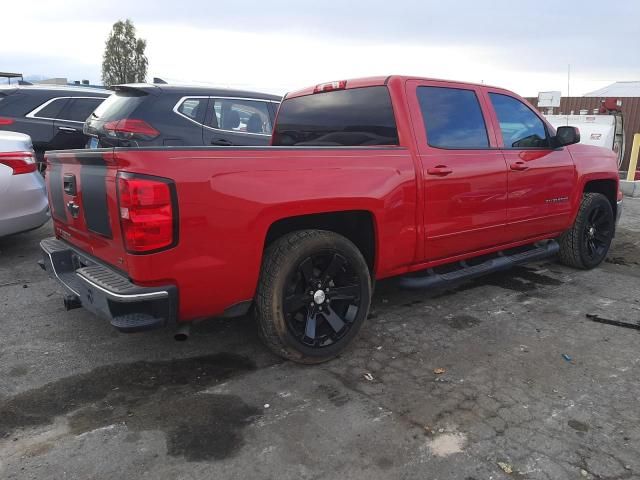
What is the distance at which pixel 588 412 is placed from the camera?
113 inches

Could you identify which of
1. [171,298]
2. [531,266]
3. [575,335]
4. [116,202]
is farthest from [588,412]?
[531,266]

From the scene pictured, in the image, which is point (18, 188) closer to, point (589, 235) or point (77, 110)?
point (77, 110)

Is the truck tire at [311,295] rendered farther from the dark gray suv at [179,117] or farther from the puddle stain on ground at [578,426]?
the dark gray suv at [179,117]

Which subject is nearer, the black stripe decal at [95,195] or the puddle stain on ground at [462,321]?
the black stripe decal at [95,195]

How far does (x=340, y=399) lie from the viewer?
3020 mm

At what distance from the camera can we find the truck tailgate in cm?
282

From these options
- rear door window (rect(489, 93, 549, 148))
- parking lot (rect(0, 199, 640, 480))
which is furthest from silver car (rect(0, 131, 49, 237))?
rear door window (rect(489, 93, 549, 148))

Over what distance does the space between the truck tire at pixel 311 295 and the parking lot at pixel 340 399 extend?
18 cm

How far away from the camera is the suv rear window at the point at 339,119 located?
389 centimetres

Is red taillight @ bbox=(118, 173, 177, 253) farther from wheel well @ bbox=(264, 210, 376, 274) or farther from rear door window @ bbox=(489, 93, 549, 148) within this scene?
rear door window @ bbox=(489, 93, 549, 148)

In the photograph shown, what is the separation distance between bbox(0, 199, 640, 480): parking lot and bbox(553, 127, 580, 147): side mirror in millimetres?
1454

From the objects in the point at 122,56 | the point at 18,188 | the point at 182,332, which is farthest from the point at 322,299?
the point at 122,56

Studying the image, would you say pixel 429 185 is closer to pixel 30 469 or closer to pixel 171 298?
pixel 171 298

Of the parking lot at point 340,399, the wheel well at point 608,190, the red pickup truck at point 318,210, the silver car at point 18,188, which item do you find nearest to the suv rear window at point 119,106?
the silver car at point 18,188
